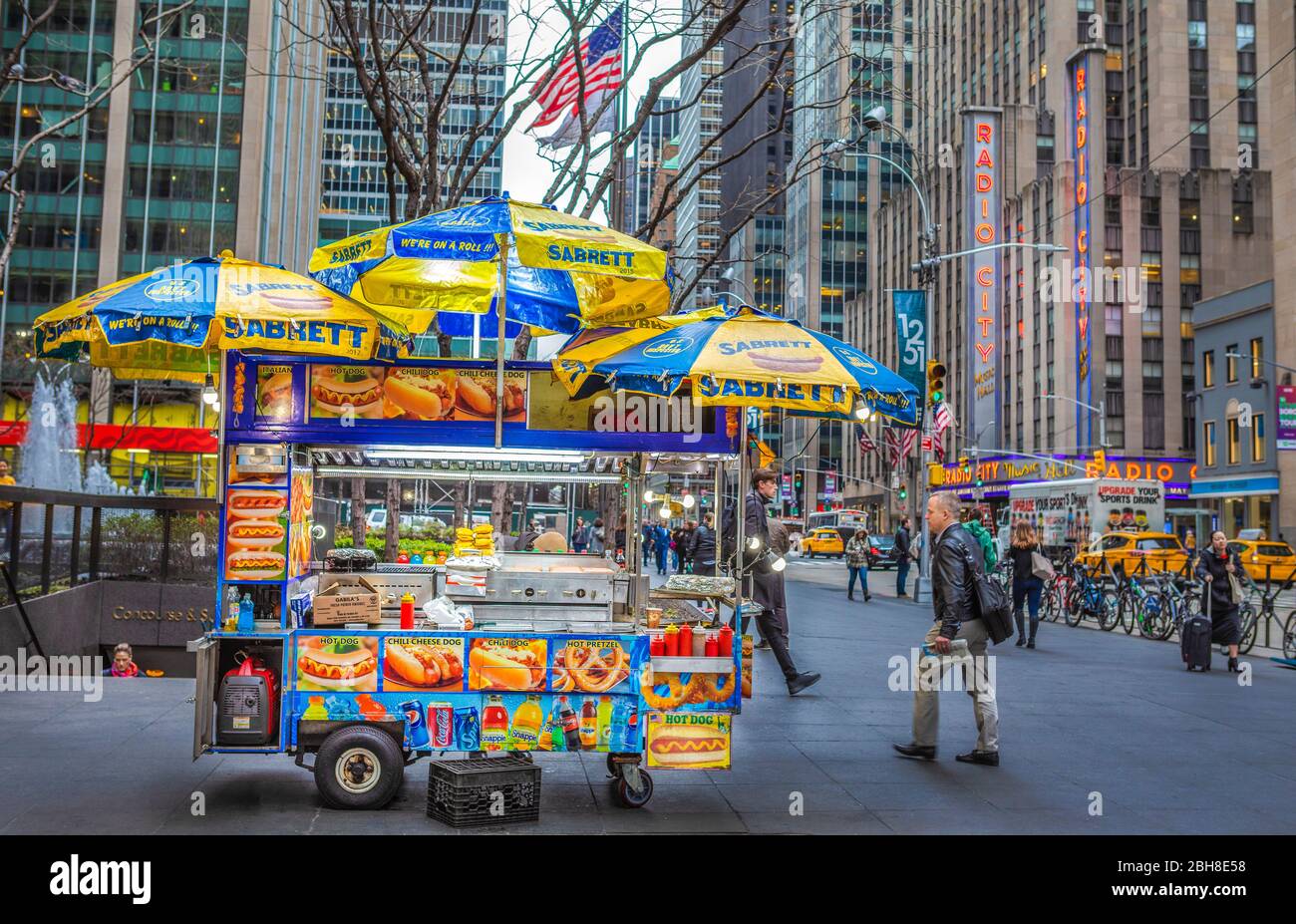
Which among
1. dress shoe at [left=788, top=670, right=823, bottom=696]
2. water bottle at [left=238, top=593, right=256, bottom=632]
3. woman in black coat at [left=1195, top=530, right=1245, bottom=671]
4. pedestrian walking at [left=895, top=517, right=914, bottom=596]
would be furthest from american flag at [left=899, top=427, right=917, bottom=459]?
water bottle at [left=238, top=593, right=256, bottom=632]

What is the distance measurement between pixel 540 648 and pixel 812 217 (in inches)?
4033

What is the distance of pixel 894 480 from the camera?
89.1 meters

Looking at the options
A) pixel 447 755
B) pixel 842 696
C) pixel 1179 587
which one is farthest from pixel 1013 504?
pixel 447 755

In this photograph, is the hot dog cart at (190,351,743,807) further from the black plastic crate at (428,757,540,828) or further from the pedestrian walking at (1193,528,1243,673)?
the pedestrian walking at (1193,528,1243,673)

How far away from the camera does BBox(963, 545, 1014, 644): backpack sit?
27.9 ft

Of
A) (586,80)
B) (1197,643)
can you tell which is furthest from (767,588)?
(586,80)

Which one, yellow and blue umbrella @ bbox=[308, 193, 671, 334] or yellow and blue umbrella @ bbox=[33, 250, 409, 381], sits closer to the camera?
yellow and blue umbrella @ bbox=[33, 250, 409, 381]

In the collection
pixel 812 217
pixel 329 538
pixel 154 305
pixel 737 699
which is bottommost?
pixel 737 699

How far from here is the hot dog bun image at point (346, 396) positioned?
6.97 metres

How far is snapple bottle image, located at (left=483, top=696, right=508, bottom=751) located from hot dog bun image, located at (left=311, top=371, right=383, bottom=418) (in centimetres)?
191

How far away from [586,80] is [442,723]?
992 cm

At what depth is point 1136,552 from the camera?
Result: 30844 mm

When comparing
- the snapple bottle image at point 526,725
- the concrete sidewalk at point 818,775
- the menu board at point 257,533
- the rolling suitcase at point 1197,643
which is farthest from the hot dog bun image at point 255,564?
the rolling suitcase at point 1197,643
